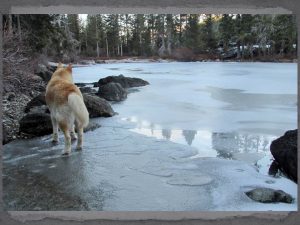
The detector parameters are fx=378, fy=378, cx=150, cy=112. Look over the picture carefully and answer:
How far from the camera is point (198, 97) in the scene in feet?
11.4

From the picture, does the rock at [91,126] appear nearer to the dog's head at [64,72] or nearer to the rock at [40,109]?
the rock at [40,109]

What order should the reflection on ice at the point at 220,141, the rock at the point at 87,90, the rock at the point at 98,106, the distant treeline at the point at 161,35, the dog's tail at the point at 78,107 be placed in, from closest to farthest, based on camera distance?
the distant treeline at the point at 161,35
the reflection on ice at the point at 220,141
the dog's tail at the point at 78,107
the rock at the point at 87,90
the rock at the point at 98,106

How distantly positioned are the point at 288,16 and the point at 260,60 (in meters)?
0.86

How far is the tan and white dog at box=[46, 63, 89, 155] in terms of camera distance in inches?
138

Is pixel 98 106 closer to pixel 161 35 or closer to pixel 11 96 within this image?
pixel 11 96

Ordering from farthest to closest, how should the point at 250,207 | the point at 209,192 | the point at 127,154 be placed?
the point at 127,154 → the point at 209,192 → the point at 250,207

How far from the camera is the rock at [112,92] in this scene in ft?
11.9

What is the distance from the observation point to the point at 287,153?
293 cm

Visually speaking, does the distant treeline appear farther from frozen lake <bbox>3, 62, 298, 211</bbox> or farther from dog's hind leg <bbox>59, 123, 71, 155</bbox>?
dog's hind leg <bbox>59, 123, 71, 155</bbox>

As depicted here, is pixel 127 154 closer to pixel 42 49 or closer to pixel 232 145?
pixel 232 145

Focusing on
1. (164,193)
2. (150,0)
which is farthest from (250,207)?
(150,0)

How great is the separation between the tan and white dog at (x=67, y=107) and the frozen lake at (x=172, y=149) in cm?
12

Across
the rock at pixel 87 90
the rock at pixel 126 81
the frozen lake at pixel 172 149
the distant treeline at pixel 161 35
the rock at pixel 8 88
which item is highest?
the distant treeline at pixel 161 35

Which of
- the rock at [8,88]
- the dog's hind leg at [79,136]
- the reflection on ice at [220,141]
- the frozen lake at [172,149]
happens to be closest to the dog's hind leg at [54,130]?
the frozen lake at [172,149]
